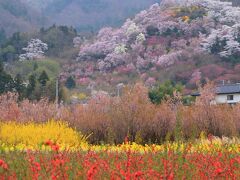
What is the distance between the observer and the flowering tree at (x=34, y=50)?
59.0m

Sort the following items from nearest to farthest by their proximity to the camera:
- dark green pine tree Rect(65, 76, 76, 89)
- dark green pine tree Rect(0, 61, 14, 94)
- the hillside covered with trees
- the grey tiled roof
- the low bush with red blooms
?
the low bush with red blooms
dark green pine tree Rect(0, 61, 14, 94)
the grey tiled roof
the hillside covered with trees
dark green pine tree Rect(65, 76, 76, 89)

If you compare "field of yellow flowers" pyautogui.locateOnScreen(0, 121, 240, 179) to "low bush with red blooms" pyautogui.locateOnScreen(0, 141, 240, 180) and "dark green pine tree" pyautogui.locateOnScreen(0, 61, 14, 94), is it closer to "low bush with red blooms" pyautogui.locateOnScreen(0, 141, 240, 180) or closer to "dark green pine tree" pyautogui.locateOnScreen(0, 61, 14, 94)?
"low bush with red blooms" pyautogui.locateOnScreen(0, 141, 240, 180)

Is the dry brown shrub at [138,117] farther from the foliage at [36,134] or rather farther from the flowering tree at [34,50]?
the flowering tree at [34,50]

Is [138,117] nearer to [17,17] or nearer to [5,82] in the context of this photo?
[5,82]

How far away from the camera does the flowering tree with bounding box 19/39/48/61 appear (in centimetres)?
5898

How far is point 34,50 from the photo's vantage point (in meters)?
60.1

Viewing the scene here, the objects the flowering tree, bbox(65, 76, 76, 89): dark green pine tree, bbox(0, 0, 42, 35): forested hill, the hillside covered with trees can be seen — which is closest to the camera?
the hillside covered with trees

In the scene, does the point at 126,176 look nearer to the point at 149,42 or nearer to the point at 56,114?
the point at 56,114

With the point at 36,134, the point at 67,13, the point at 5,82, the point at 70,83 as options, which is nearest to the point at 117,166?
the point at 36,134

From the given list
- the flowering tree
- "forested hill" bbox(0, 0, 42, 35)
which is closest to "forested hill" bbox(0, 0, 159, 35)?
"forested hill" bbox(0, 0, 42, 35)

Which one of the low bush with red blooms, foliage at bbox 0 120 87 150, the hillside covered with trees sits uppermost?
the hillside covered with trees

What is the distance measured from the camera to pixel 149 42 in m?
58.3

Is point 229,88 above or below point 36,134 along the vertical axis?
above

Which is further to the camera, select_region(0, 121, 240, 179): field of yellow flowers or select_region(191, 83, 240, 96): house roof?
select_region(191, 83, 240, 96): house roof
